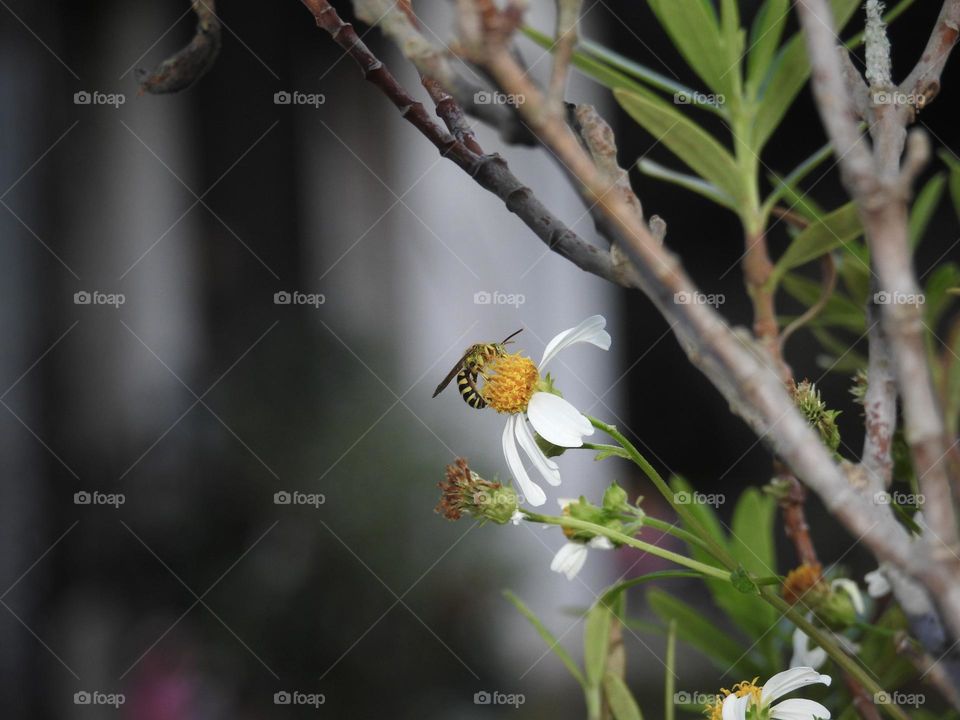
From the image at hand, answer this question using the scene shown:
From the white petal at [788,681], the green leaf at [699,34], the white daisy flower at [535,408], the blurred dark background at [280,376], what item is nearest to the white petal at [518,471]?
the white daisy flower at [535,408]

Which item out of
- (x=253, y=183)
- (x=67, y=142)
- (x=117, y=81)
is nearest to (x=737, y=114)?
(x=253, y=183)

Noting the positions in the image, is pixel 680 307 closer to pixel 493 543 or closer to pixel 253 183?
pixel 493 543

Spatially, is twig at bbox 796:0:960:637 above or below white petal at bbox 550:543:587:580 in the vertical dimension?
above

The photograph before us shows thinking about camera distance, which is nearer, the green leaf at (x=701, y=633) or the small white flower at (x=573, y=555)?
the small white flower at (x=573, y=555)

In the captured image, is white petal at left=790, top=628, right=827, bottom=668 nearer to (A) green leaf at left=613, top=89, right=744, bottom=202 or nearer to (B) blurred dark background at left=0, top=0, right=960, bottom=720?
(A) green leaf at left=613, top=89, right=744, bottom=202

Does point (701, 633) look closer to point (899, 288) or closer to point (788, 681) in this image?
point (788, 681)

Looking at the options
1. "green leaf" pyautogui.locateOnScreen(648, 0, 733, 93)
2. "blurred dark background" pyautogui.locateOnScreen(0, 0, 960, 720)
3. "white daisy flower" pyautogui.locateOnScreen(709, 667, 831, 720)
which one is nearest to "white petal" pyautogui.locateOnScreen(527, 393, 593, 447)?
"white daisy flower" pyautogui.locateOnScreen(709, 667, 831, 720)

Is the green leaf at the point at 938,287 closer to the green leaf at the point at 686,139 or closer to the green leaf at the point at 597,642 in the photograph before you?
the green leaf at the point at 686,139
